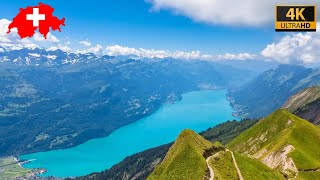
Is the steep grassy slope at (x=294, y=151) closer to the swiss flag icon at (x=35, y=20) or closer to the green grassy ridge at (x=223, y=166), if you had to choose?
the green grassy ridge at (x=223, y=166)

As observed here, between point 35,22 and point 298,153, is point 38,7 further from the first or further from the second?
point 298,153

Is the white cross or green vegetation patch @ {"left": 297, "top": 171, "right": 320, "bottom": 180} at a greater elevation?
the white cross

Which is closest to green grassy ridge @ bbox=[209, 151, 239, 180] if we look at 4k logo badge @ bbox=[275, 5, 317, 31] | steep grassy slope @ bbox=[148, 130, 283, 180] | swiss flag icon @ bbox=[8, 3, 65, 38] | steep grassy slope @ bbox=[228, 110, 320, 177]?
steep grassy slope @ bbox=[148, 130, 283, 180]

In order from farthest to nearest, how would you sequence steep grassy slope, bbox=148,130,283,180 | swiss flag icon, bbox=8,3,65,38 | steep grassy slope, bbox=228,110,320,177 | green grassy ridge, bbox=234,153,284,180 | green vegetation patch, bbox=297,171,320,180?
steep grassy slope, bbox=228,110,320,177
green vegetation patch, bbox=297,171,320,180
green grassy ridge, bbox=234,153,284,180
steep grassy slope, bbox=148,130,283,180
swiss flag icon, bbox=8,3,65,38

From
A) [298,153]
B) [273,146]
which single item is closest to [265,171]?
[298,153]

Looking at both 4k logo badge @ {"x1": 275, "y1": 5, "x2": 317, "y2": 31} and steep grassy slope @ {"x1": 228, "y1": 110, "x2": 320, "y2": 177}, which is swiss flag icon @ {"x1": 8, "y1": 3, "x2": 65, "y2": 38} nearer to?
4k logo badge @ {"x1": 275, "y1": 5, "x2": 317, "y2": 31}

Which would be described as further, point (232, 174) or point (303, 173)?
point (303, 173)

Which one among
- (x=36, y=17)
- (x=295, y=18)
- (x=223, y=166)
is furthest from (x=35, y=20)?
(x=223, y=166)

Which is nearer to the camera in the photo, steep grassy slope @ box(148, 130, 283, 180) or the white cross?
the white cross
